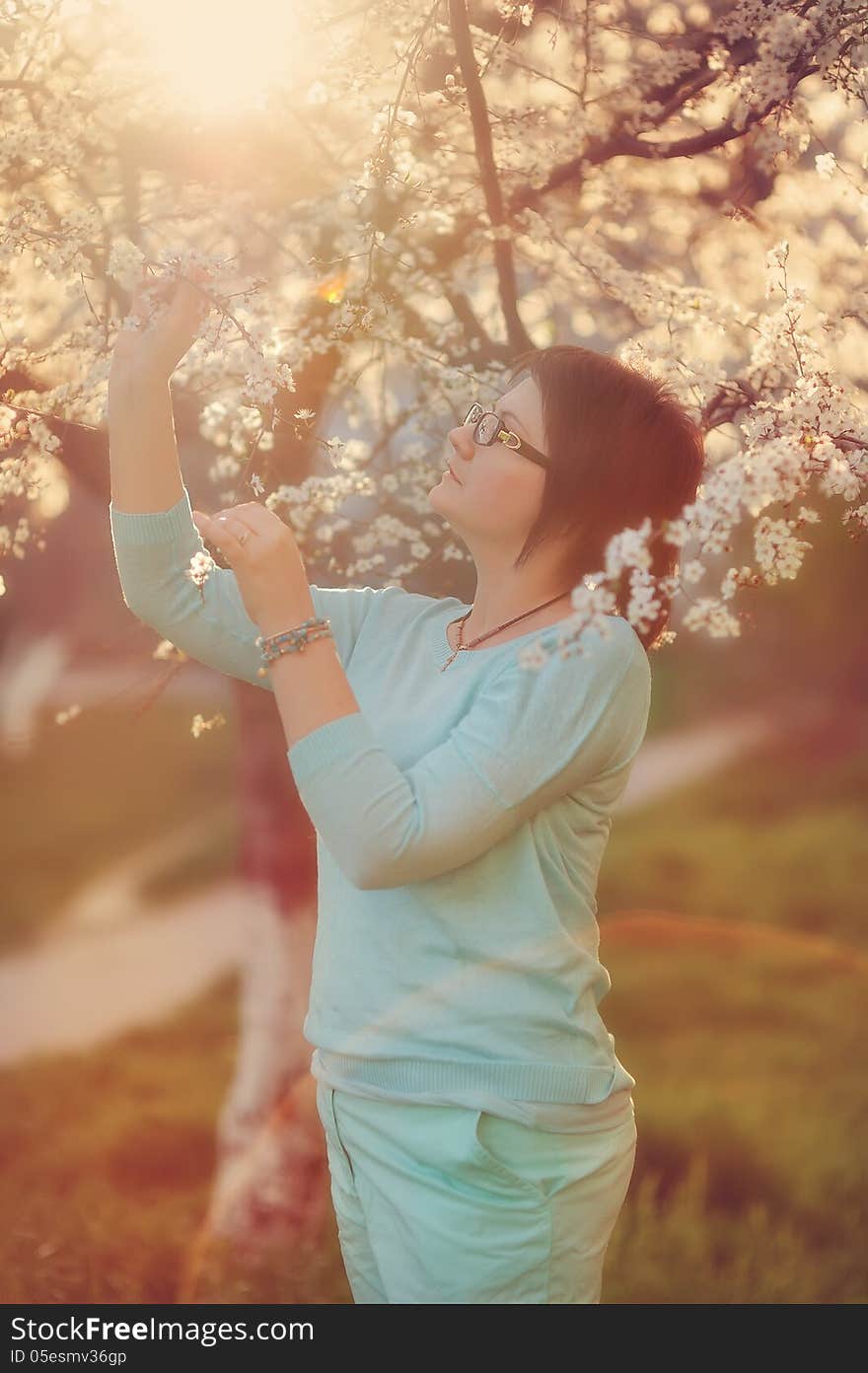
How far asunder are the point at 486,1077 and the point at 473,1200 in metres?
0.18

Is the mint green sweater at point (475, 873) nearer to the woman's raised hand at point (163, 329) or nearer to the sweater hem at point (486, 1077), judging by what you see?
the sweater hem at point (486, 1077)

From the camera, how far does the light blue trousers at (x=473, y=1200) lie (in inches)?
70.3

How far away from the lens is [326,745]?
5.31 feet

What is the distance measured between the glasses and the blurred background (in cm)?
48

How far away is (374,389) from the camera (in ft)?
14.3

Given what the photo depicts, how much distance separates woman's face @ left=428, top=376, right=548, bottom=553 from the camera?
200 cm

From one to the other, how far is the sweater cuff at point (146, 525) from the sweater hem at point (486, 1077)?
37.7 inches

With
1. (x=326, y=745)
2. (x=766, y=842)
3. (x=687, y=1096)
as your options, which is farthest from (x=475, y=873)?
(x=766, y=842)

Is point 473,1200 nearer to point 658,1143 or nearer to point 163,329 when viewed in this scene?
point 163,329

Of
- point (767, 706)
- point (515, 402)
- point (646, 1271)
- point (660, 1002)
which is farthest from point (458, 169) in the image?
point (767, 706)

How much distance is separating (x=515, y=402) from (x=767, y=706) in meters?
10.3

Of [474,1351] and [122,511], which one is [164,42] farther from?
[474,1351]

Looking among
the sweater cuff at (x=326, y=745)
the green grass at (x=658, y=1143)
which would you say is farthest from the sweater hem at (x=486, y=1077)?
the green grass at (x=658, y=1143)

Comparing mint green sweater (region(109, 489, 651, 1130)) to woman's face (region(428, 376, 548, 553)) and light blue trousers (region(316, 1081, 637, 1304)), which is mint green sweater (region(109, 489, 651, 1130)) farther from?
woman's face (region(428, 376, 548, 553))
